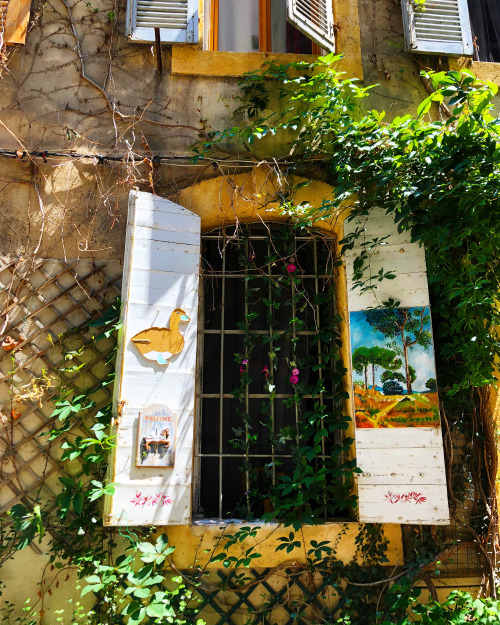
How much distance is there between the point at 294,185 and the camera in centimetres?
451

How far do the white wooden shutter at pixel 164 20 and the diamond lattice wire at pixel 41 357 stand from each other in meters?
1.82

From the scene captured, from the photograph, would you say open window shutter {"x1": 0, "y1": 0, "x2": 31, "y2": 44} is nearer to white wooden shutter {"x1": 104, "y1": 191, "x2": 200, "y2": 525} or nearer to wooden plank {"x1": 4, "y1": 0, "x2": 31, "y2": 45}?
wooden plank {"x1": 4, "y1": 0, "x2": 31, "y2": 45}

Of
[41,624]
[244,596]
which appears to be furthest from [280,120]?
[41,624]

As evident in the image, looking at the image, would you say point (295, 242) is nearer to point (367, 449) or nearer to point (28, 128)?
point (367, 449)

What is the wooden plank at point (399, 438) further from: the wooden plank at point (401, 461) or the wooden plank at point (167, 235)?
the wooden plank at point (167, 235)

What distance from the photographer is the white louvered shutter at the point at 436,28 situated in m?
4.75

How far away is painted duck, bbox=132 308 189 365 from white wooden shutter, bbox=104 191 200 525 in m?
0.03

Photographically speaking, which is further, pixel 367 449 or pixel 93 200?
pixel 93 200

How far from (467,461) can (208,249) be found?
2503 mm

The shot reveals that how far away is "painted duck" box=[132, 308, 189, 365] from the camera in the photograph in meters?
3.72

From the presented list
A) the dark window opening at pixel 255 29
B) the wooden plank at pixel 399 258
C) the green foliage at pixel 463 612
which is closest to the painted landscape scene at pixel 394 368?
the wooden plank at pixel 399 258

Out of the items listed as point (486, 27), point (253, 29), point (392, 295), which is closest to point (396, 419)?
point (392, 295)

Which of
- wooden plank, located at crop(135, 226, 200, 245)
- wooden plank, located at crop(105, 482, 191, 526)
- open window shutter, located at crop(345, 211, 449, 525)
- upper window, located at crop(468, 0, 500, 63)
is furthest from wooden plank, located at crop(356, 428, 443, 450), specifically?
upper window, located at crop(468, 0, 500, 63)

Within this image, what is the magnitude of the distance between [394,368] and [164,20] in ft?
10.4
